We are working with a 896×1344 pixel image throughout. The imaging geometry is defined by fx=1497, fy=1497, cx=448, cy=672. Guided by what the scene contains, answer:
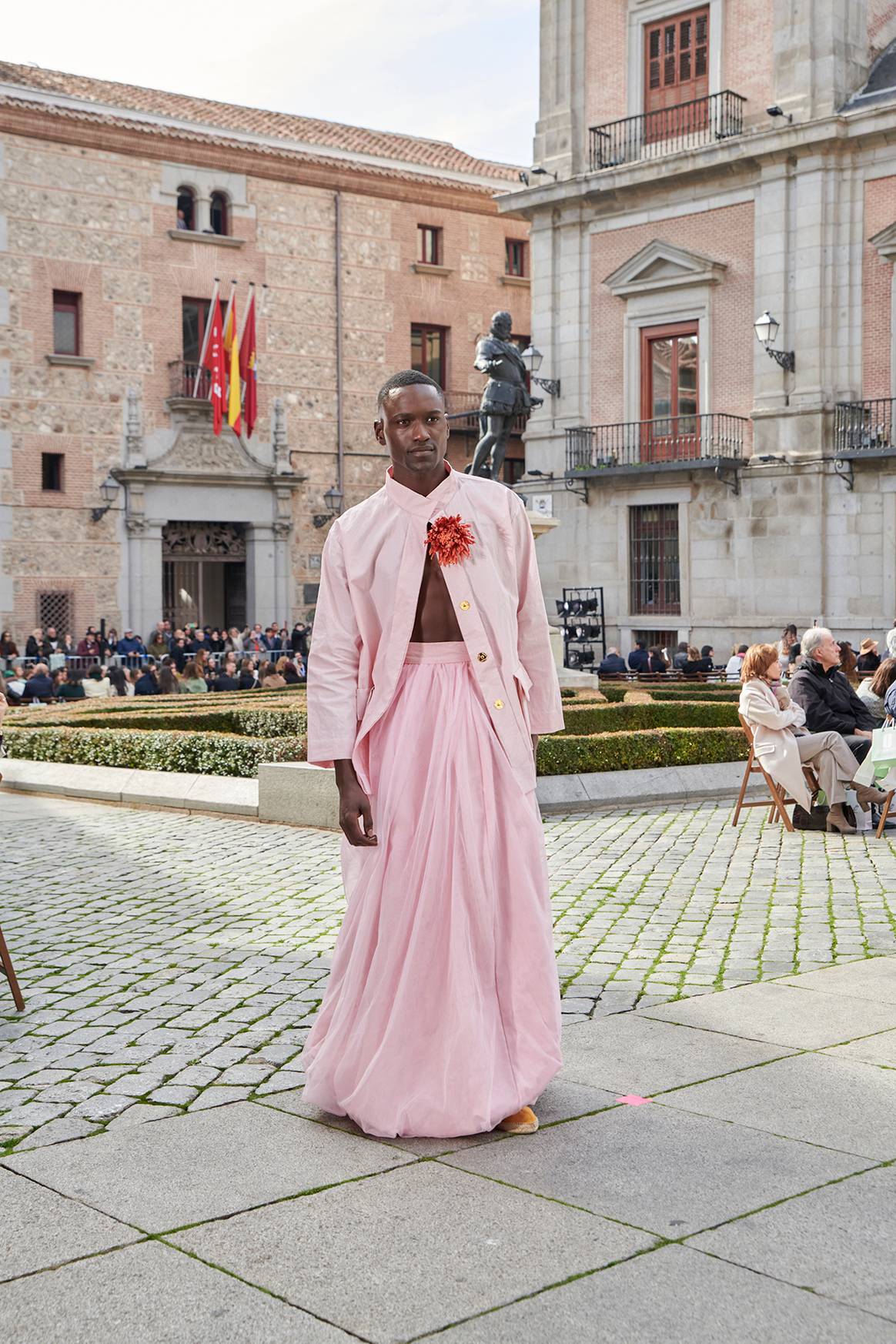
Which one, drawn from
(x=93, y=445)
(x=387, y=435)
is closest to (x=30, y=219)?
(x=93, y=445)

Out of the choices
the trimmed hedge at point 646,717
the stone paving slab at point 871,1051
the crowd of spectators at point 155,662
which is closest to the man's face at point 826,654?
the trimmed hedge at point 646,717

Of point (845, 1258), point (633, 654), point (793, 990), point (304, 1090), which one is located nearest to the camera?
point (845, 1258)

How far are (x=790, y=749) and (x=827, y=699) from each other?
2.08 feet

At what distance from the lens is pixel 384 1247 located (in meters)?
3.29

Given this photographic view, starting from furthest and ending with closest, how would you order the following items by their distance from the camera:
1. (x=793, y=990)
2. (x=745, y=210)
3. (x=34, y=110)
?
Answer: (x=34, y=110), (x=745, y=210), (x=793, y=990)

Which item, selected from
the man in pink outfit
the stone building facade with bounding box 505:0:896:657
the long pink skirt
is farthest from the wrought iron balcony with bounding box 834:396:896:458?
the long pink skirt

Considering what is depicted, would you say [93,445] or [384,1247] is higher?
[93,445]

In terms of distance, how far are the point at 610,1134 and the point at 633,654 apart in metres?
20.5

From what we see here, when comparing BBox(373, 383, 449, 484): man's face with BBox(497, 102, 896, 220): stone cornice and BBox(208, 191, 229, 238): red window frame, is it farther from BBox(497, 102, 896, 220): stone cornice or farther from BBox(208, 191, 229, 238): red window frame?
BBox(208, 191, 229, 238): red window frame

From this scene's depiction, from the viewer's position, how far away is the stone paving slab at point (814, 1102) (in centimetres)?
398

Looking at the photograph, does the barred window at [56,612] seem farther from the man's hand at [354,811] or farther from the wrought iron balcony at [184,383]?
the man's hand at [354,811]

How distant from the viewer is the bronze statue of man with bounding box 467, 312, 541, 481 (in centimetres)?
1612

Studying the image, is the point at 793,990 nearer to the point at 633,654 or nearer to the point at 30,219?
the point at 633,654

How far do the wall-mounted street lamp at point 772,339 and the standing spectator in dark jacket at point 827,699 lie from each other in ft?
54.8
